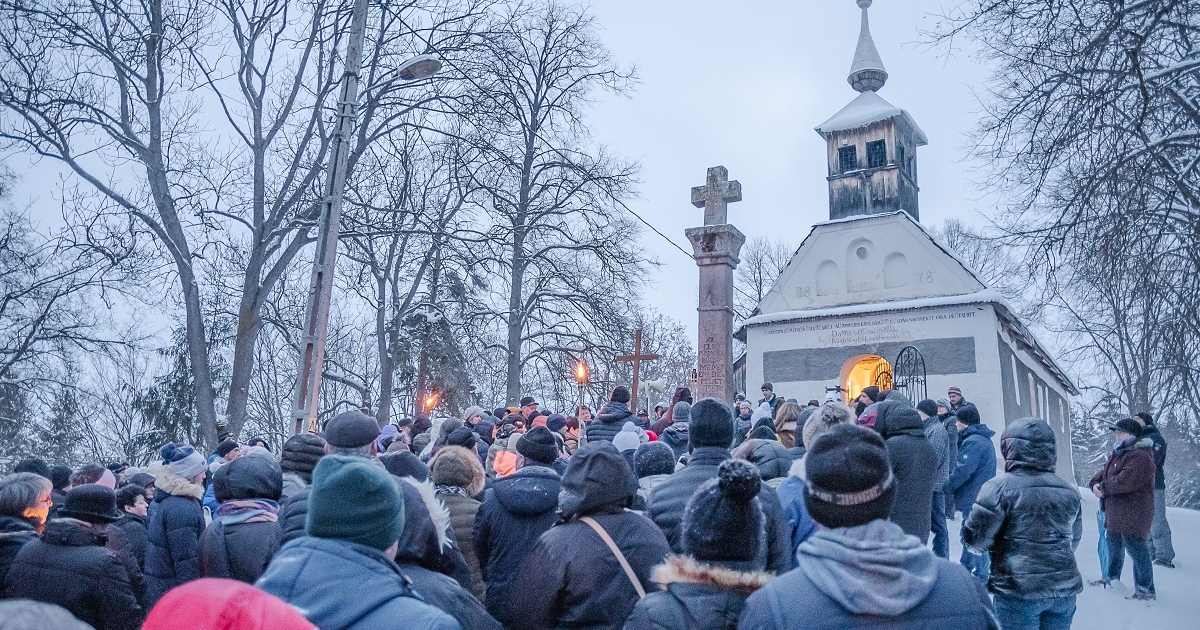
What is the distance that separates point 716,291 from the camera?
39.8 feet

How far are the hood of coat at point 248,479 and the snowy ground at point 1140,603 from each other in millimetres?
6496

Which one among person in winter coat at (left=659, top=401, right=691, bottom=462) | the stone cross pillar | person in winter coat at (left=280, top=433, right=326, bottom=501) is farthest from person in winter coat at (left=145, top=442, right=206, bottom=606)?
the stone cross pillar

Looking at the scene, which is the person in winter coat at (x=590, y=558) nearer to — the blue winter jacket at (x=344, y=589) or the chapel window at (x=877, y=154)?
the blue winter jacket at (x=344, y=589)

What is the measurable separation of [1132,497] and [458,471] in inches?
257

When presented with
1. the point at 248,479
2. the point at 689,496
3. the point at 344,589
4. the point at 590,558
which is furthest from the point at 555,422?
the point at 344,589

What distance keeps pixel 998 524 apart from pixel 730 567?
A: 2704mm

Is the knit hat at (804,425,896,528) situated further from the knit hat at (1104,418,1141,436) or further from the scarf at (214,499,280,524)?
the knit hat at (1104,418,1141,436)

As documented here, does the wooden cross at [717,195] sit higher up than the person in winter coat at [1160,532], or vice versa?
the wooden cross at [717,195]

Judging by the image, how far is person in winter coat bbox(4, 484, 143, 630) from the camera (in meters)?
3.80

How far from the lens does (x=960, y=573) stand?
220 centimetres

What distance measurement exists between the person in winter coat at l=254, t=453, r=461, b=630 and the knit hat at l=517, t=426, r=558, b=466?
7.86ft

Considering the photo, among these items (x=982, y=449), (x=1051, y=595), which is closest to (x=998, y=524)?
(x=1051, y=595)

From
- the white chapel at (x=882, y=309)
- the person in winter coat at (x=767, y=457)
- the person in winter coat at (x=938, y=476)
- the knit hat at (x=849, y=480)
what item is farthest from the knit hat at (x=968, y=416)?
the white chapel at (x=882, y=309)

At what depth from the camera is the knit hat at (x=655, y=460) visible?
17.1ft
